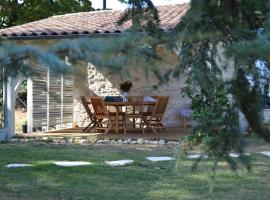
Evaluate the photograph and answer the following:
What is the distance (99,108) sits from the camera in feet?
42.7

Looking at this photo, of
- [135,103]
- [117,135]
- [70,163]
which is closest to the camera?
[70,163]

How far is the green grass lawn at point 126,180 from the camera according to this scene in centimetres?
602

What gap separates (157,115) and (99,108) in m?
1.41

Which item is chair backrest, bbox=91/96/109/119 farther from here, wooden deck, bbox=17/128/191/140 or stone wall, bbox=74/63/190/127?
stone wall, bbox=74/63/190/127

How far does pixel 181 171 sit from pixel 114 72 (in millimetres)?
5512

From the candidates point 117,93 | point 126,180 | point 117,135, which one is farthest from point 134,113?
point 126,180

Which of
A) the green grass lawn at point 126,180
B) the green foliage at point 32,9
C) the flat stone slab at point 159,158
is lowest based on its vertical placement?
the flat stone slab at point 159,158

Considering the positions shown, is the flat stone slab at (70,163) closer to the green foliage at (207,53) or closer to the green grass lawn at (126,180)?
the green grass lawn at (126,180)

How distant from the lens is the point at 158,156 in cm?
919

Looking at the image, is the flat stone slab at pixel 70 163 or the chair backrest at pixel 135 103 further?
the chair backrest at pixel 135 103

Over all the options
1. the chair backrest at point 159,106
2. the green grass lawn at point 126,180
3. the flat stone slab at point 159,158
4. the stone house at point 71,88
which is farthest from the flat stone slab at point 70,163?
the chair backrest at point 159,106

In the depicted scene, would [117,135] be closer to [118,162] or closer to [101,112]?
[101,112]

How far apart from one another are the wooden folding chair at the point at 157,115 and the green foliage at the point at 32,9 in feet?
37.8

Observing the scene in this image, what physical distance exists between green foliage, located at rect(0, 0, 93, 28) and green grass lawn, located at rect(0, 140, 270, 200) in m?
15.2
